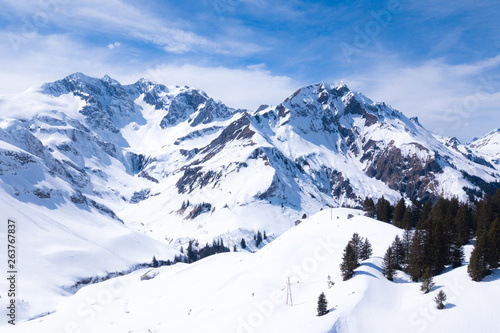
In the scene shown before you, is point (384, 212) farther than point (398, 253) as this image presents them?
Yes

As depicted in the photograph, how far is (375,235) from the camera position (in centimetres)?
6906

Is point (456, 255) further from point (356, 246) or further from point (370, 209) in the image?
point (370, 209)

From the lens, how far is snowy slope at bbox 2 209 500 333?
36312mm

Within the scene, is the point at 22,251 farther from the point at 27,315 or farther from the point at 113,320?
the point at 113,320

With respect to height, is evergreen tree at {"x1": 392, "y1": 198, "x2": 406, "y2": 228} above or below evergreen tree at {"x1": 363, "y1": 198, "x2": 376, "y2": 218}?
below

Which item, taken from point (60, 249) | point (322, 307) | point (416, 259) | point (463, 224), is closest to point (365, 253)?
point (416, 259)

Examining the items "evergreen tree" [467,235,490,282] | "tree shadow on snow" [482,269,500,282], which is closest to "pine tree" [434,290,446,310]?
"evergreen tree" [467,235,490,282]

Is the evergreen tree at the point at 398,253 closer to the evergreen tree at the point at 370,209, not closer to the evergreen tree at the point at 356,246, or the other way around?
the evergreen tree at the point at 356,246

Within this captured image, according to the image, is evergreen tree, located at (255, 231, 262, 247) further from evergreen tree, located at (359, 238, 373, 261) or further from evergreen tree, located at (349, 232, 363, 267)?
evergreen tree, located at (359, 238, 373, 261)

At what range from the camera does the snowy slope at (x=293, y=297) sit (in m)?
36.3

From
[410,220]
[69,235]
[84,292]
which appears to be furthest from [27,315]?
[410,220]

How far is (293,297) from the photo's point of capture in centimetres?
4966

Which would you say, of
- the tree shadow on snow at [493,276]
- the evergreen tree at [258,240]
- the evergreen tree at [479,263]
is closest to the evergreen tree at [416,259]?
the evergreen tree at [479,263]

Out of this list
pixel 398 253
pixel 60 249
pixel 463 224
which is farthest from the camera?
pixel 60 249
